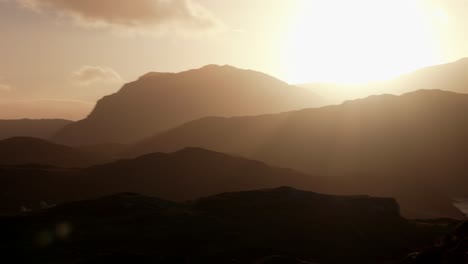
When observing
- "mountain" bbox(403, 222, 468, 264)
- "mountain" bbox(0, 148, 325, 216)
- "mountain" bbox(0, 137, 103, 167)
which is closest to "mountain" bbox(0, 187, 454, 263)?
"mountain" bbox(403, 222, 468, 264)

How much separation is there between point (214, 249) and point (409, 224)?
2300 cm

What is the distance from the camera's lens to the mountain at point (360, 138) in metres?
129

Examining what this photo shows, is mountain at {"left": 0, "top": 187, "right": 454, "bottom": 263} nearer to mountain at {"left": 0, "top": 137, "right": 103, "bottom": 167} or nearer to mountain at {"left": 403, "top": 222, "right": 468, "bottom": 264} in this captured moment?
mountain at {"left": 403, "top": 222, "right": 468, "bottom": 264}

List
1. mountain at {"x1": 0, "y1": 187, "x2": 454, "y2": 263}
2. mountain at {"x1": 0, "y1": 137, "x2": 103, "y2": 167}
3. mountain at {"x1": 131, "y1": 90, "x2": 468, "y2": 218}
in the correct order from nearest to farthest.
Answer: mountain at {"x1": 0, "y1": 187, "x2": 454, "y2": 263}
mountain at {"x1": 0, "y1": 137, "x2": 103, "y2": 167}
mountain at {"x1": 131, "y1": 90, "x2": 468, "y2": 218}

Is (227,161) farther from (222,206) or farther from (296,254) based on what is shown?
(296,254)

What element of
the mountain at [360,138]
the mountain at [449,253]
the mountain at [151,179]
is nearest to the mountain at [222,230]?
the mountain at [449,253]

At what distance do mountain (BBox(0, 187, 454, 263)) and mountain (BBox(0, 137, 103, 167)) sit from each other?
6299 centimetres

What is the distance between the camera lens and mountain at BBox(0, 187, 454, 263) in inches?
1542

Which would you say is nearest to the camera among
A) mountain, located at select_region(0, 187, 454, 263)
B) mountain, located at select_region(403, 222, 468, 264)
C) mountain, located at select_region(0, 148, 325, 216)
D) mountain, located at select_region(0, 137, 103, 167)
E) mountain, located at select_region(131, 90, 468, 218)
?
mountain, located at select_region(403, 222, 468, 264)

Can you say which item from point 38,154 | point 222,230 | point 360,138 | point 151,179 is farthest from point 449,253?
point 360,138

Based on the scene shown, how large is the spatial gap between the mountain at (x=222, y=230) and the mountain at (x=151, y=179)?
2357 cm

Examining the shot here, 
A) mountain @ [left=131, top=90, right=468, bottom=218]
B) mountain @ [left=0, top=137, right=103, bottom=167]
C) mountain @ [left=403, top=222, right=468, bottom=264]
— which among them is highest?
mountain @ [left=131, top=90, right=468, bottom=218]

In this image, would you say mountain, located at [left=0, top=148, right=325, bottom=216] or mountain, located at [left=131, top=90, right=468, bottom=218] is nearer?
mountain, located at [left=0, top=148, right=325, bottom=216]

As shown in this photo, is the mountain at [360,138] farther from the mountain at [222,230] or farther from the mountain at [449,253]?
the mountain at [449,253]
